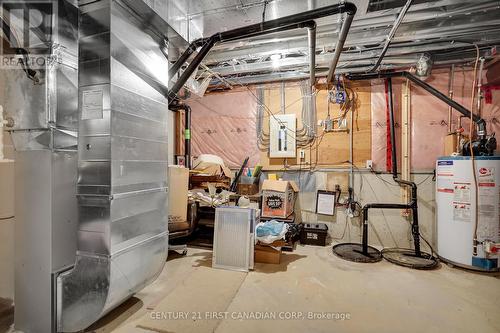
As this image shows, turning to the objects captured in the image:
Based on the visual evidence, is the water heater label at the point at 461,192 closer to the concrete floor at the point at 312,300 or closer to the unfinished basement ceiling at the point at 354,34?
the concrete floor at the point at 312,300

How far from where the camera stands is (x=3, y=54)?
1672mm

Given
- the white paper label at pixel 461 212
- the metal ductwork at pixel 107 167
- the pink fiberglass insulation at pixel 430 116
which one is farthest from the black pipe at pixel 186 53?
the white paper label at pixel 461 212

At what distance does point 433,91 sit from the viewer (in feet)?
10.5

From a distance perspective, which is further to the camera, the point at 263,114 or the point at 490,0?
the point at 263,114

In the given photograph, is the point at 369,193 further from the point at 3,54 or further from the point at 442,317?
the point at 3,54

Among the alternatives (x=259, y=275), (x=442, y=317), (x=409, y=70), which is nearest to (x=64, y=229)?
(x=259, y=275)

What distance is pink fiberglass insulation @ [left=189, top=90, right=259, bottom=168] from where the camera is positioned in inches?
164

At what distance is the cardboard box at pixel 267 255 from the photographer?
→ 283 cm

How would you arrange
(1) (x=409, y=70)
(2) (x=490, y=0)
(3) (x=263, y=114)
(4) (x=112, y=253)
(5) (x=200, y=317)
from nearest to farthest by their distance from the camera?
(4) (x=112, y=253)
(5) (x=200, y=317)
(2) (x=490, y=0)
(1) (x=409, y=70)
(3) (x=263, y=114)

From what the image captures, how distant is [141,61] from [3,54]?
0.93 m

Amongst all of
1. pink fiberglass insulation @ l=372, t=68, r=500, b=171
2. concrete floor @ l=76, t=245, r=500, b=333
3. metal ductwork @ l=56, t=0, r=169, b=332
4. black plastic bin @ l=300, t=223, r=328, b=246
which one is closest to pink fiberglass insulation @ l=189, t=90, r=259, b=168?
black plastic bin @ l=300, t=223, r=328, b=246

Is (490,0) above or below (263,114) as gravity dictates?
above

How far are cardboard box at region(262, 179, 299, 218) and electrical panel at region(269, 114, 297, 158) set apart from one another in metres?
0.55

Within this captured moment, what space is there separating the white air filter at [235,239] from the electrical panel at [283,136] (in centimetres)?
151
